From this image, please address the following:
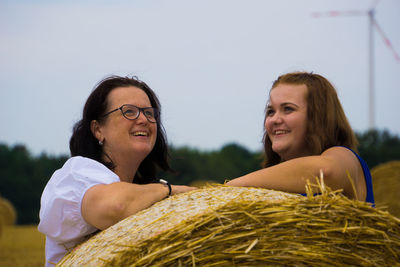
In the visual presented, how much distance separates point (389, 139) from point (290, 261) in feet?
65.3

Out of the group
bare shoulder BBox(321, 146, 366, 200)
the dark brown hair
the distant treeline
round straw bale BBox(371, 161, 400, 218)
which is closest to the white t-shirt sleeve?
the dark brown hair

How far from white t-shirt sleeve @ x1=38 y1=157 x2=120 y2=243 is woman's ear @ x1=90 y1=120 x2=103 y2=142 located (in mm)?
519

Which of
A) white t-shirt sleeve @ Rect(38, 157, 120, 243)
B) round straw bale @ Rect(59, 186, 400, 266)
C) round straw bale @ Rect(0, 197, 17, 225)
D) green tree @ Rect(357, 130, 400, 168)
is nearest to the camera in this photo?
round straw bale @ Rect(59, 186, 400, 266)

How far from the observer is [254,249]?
7.38ft

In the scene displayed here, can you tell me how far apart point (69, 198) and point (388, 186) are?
848cm

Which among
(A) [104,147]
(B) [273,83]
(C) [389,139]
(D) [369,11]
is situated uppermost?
(D) [369,11]

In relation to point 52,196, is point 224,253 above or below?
below

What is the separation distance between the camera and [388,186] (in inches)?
384

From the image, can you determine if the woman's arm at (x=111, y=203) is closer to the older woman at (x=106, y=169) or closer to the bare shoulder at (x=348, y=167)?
the older woman at (x=106, y=169)

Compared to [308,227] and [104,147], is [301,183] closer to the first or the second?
[308,227]

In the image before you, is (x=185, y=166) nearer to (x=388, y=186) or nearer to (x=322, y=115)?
(x=388, y=186)

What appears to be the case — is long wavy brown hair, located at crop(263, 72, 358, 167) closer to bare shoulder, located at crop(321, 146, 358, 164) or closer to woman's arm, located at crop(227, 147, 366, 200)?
bare shoulder, located at crop(321, 146, 358, 164)

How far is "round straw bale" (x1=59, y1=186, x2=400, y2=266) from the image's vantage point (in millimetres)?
2191

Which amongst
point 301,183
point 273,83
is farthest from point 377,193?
point 301,183
